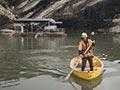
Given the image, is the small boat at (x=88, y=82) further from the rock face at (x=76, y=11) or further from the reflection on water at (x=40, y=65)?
the rock face at (x=76, y=11)

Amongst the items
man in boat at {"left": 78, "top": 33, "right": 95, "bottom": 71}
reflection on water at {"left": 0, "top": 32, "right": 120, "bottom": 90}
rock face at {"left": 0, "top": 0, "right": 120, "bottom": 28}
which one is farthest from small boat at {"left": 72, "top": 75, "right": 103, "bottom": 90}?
rock face at {"left": 0, "top": 0, "right": 120, "bottom": 28}

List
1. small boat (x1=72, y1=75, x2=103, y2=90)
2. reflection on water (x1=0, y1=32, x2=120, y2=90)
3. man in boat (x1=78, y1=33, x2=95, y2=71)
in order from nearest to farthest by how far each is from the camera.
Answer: small boat (x1=72, y1=75, x2=103, y2=90) → man in boat (x1=78, y1=33, x2=95, y2=71) → reflection on water (x1=0, y1=32, x2=120, y2=90)

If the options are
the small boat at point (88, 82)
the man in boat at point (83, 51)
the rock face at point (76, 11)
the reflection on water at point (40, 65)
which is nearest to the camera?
the small boat at point (88, 82)

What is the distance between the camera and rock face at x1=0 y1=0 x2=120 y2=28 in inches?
3285

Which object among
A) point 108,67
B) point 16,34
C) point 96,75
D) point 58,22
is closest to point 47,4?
point 58,22

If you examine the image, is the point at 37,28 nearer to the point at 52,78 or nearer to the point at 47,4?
the point at 47,4

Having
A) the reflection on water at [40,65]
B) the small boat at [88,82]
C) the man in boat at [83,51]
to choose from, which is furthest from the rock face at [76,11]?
the small boat at [88,82]

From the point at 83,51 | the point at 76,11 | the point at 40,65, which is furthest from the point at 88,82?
the point at 76,11

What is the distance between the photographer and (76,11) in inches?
3317

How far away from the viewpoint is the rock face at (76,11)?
83.4 m

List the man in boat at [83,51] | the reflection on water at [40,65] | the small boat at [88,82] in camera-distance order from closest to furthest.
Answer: the small boat at [88,82] < the man in boat at [83,51] < the reflection on water at [40,65]

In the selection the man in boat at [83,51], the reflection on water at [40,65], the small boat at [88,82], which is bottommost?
the reflection on water at [40,65]

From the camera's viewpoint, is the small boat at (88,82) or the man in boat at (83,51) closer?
the small boat at (88,82)

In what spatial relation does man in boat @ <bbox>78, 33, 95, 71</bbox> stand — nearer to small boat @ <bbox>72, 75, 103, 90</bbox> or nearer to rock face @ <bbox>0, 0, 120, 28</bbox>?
small boat @ <bbox>72, 75, 103, 90</bbox>
